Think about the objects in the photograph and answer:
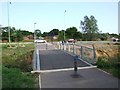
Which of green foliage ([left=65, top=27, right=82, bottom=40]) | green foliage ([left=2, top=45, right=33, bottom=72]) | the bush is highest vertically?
green foliage ([left=65, top=27, right=82, bottom=40])

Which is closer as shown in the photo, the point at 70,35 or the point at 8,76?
the point at 8,76

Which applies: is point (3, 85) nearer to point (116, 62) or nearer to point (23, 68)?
point (23, 68)

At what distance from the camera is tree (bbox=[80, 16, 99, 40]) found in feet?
312

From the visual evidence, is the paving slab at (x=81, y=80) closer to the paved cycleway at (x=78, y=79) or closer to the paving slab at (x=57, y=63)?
the paved cycleway at (x=78, y=79)

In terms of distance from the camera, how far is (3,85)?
1082cm

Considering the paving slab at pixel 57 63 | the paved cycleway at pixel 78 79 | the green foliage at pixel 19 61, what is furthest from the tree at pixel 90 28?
the paved cycleway at pixel 78 79

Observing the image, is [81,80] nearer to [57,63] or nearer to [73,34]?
[57,63]

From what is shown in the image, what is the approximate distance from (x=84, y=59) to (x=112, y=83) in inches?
335

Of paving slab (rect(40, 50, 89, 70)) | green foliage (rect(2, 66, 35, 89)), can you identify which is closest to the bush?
paving slab (rect(40, 50, 89, 70))

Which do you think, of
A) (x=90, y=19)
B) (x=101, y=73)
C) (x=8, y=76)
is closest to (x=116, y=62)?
(x=101, y=73)

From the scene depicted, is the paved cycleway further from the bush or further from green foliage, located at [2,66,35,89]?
the bush

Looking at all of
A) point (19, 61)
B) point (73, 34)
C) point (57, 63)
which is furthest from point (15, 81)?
point (73, 34)

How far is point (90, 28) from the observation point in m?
95.3

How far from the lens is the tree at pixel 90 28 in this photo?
95.2m
